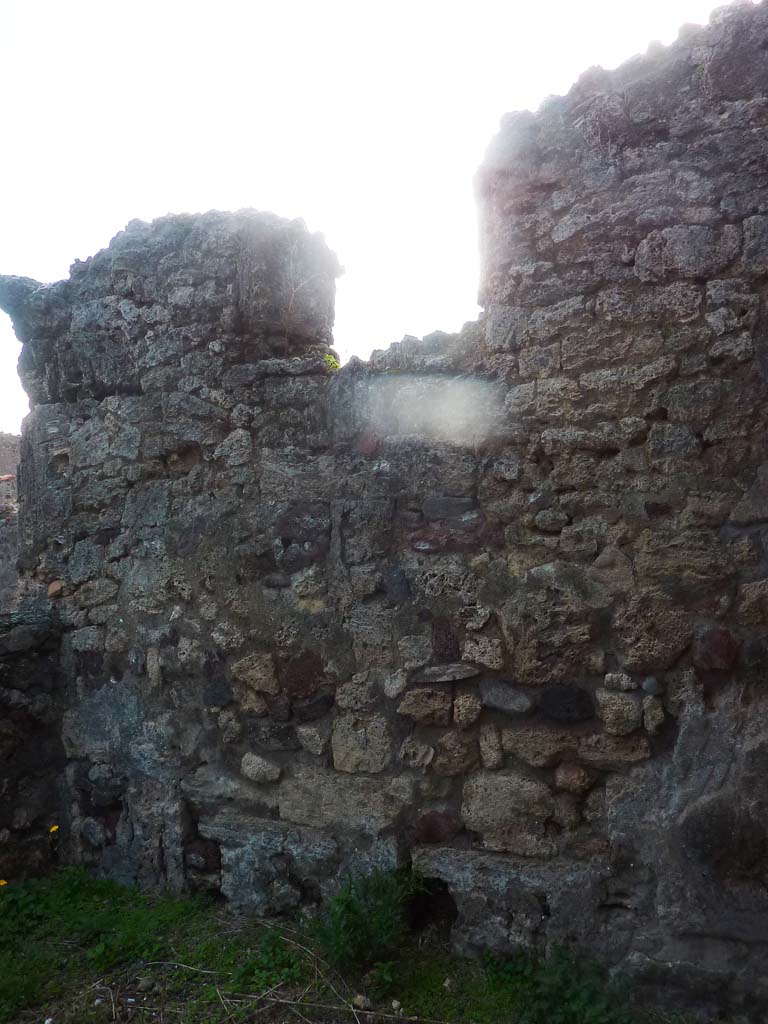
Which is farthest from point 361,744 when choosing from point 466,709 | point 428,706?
point 466,709

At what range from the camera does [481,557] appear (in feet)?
9.82

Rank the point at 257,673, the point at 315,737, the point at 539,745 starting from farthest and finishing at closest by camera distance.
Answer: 1. the point at 257,673
2. the point at 315,737
3. the point at 539,745

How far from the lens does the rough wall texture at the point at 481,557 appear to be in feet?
8.65

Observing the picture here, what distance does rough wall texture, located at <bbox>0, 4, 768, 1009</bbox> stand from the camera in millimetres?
2637

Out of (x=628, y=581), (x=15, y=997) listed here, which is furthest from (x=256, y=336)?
(x=15, y=997)

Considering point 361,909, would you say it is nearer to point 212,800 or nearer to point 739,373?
point 212,800

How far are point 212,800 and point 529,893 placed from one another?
51.2 inches

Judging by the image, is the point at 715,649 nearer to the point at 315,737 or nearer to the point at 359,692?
the point at 359,692

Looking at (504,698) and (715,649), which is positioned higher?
(715,649)

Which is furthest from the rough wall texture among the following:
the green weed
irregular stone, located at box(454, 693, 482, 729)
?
the green weed

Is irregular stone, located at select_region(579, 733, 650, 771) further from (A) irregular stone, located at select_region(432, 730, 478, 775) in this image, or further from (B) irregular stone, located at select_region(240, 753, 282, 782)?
(B) irregular stone, located at select_region(240, 753, 282, 782)

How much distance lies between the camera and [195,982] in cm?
288

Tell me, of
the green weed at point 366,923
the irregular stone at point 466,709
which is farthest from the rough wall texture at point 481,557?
the green weed at point 366,923

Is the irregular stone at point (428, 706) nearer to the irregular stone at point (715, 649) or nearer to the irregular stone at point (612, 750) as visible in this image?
the irregular stone at point (612, 750)
